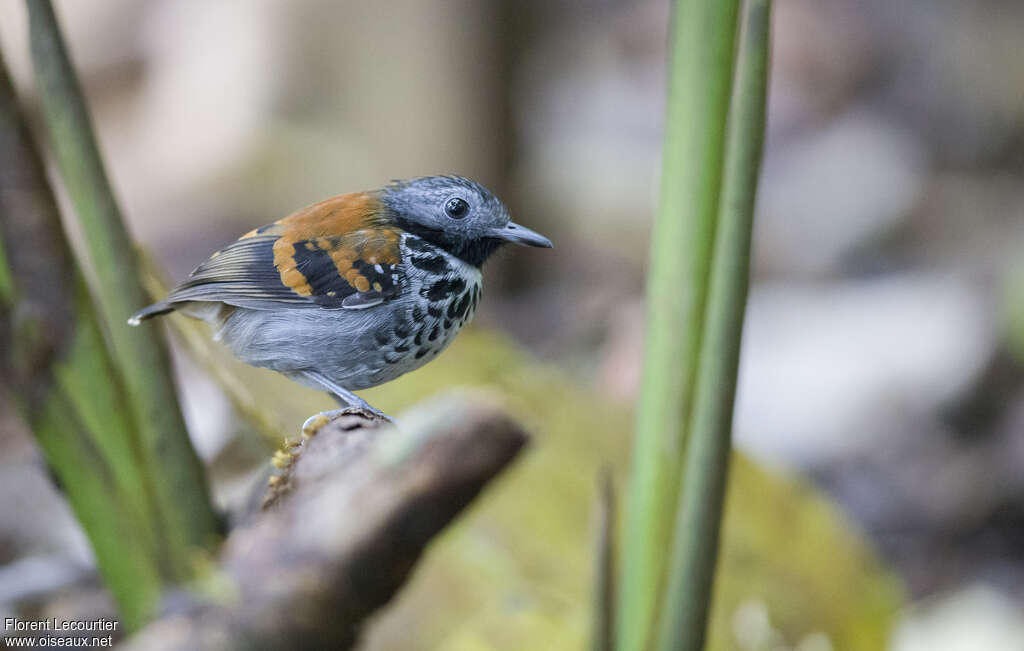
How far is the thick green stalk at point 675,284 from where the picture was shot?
46.2 inches

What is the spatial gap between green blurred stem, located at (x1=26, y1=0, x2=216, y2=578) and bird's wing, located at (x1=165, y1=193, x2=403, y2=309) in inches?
12.4

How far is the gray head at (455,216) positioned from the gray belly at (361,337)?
0.14 feet

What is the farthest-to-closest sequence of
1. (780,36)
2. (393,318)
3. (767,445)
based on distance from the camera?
(780,36) → (767,445) → (393,318)

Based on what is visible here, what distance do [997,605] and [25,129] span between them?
10.6ft

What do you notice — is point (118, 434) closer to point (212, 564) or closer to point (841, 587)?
point (212, 564)

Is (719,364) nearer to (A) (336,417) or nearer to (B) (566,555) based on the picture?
(A) (336,417)

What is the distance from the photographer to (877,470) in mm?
4129

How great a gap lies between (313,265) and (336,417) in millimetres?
170

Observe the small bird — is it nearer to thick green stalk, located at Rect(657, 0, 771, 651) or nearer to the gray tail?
the gray tail

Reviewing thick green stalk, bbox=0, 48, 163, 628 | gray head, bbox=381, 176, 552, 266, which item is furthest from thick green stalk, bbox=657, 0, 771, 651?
thick green stalk, bbox=0, 48, 163, 628

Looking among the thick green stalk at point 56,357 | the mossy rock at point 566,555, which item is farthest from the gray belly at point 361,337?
the mossy rock at point 566,555

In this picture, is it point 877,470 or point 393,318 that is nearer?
point 393,318

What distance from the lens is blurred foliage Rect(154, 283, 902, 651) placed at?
1856 millimetres

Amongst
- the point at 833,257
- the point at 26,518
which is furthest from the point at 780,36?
the point at 26,518
